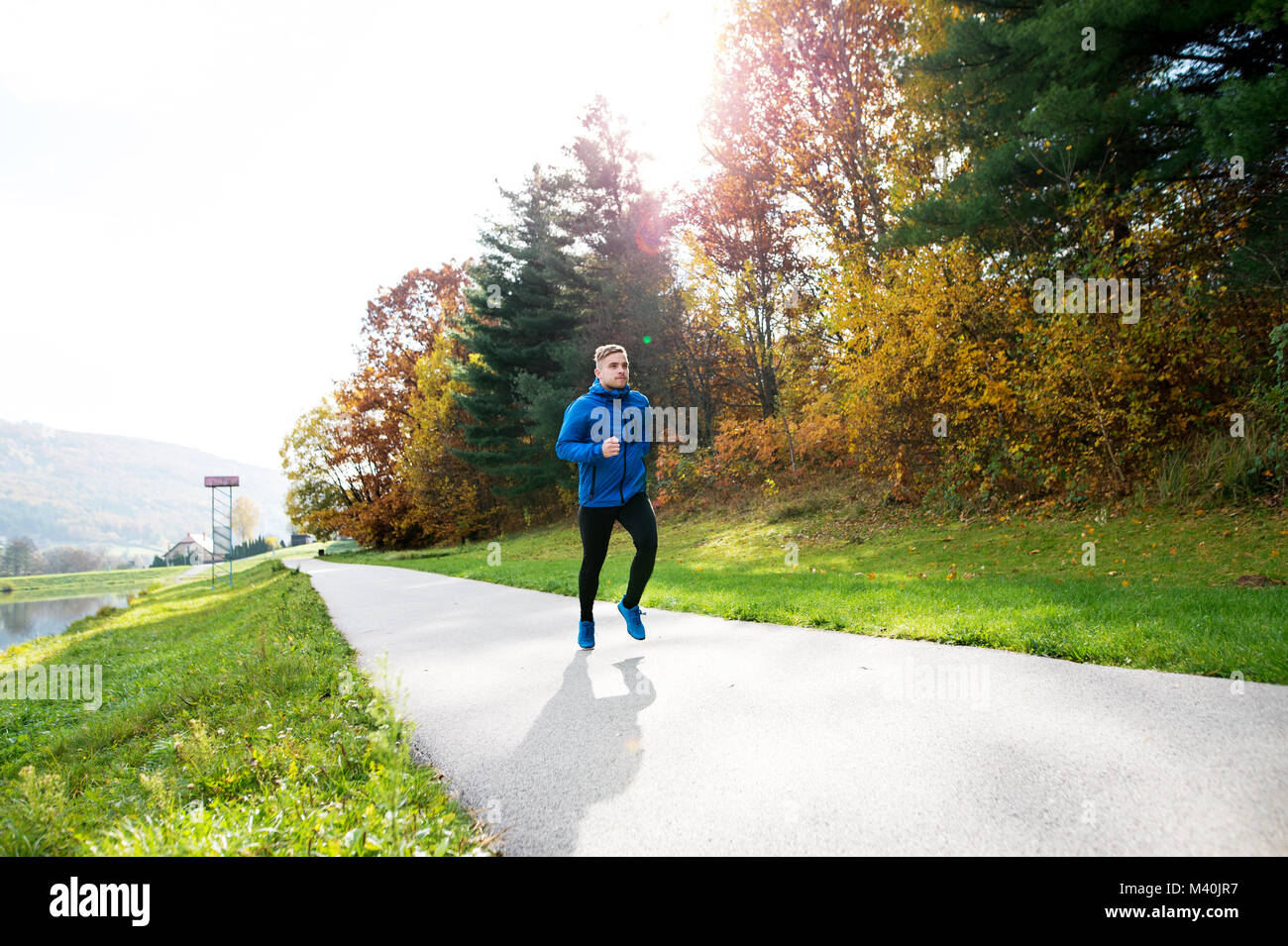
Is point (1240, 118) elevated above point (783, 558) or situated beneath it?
elevated above

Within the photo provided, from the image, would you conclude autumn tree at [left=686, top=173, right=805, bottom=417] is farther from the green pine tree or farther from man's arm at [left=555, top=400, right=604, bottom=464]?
man's arm at [left=555, top=400, right=604, bottom=464]

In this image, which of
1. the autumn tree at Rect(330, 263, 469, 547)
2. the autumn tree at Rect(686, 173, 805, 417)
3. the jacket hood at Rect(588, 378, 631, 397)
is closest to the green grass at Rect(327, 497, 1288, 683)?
the jacket hood at Rect(588, 378, 631, 397)

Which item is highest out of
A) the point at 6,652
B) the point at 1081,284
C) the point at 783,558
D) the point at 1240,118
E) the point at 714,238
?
the point at 714,238

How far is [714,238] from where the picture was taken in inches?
781

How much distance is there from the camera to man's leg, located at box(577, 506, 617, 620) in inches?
193

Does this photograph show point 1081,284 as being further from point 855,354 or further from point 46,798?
point 46,798

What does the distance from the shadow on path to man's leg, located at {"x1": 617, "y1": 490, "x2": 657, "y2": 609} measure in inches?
50.6

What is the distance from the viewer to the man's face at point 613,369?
15.4 ft

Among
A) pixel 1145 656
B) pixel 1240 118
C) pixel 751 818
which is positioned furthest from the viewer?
pixel 1240 118

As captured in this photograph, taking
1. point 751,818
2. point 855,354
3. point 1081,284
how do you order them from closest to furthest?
point 751,818 → point 1081,284 → point 855,354

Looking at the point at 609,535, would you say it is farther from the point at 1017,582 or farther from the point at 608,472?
the point at 1017,582

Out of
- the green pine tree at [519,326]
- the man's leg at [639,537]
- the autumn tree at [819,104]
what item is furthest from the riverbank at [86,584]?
the man's leg at [639,537]
